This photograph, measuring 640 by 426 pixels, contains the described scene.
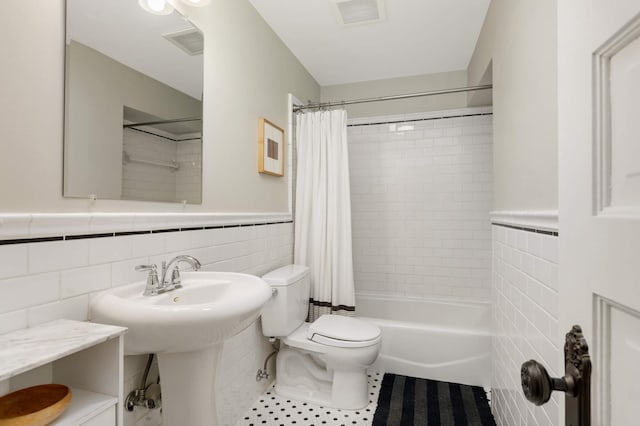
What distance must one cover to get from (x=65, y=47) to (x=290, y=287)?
5.10 ft

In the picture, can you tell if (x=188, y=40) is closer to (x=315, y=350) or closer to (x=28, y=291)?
(x=28, y=291)

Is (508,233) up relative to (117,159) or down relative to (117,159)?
down

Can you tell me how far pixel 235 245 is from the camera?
1835 millimetres

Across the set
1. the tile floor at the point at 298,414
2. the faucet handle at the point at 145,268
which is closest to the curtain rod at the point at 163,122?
the faucet handle at the point at 145,268

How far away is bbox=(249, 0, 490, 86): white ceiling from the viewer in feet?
6.79

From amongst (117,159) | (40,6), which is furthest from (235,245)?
(40,6)

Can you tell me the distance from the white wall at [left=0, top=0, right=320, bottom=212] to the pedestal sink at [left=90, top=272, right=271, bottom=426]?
0.35 metres

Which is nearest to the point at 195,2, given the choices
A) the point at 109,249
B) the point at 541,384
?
the point at 109,249

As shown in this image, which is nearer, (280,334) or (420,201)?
(280,334)

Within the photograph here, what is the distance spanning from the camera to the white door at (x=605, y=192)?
1.20 ft

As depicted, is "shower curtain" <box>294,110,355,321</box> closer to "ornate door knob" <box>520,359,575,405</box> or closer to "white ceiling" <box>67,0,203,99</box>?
"white ceiling" <box>67,0,203,99</box>

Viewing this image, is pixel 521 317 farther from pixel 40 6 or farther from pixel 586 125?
A: pixel 40 6

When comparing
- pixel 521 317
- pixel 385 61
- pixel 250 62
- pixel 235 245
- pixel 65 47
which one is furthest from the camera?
pixel 385 61

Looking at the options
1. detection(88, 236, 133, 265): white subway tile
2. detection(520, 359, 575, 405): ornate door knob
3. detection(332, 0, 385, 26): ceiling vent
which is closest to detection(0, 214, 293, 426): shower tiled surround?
detection(88, 236, 133, 265): white subway tile
